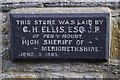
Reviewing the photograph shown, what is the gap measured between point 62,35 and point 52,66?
0.45ft

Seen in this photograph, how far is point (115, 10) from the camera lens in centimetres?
128

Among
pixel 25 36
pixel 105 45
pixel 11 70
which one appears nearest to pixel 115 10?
pixel 105 45

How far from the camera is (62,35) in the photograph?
49.9 inches

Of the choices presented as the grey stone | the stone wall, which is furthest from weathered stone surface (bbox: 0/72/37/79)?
the grey stone


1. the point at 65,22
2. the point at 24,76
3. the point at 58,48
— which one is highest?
the point at 65,22

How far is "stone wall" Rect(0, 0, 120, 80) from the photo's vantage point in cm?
129

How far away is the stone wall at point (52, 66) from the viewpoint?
1290 millimetres

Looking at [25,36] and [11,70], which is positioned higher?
[25,36]

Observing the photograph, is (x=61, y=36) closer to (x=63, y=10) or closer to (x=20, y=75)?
(x=63, y=10)

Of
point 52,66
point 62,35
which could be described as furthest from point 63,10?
point 52,66

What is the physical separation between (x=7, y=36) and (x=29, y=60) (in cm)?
13

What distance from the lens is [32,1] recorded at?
4.25ft

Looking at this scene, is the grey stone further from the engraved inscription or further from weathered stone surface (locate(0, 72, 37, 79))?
weathered stone surface (locate(0, 72, 37, 79))

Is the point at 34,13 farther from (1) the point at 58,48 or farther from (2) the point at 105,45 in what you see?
(2) the point at 105,45
